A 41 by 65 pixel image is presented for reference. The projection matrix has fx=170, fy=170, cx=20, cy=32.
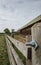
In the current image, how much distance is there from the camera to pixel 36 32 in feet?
3.06

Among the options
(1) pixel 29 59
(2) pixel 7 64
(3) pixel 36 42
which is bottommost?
(2) pixel 7 64

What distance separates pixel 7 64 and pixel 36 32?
3545mm

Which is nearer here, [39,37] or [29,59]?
[39,37]

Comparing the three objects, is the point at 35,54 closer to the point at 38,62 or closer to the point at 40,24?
the point at 38,62

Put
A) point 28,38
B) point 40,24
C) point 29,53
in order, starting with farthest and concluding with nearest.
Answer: point 28,38
point 29,53
point 40,24

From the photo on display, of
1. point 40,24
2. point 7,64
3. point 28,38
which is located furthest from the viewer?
point 7,64

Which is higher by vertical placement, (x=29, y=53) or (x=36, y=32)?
(x=36, y=32)

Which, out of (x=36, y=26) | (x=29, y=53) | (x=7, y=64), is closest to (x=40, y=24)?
(x=36, y=26)

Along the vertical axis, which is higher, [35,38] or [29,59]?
[35,38]

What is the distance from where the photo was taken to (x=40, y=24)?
0.88m

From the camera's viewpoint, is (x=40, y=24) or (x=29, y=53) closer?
(x=40, y=24)

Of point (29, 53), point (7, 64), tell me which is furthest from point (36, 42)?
point (7, 64)

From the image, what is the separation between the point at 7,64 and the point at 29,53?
326 centimetres

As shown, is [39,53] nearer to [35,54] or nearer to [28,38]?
[35,54]
